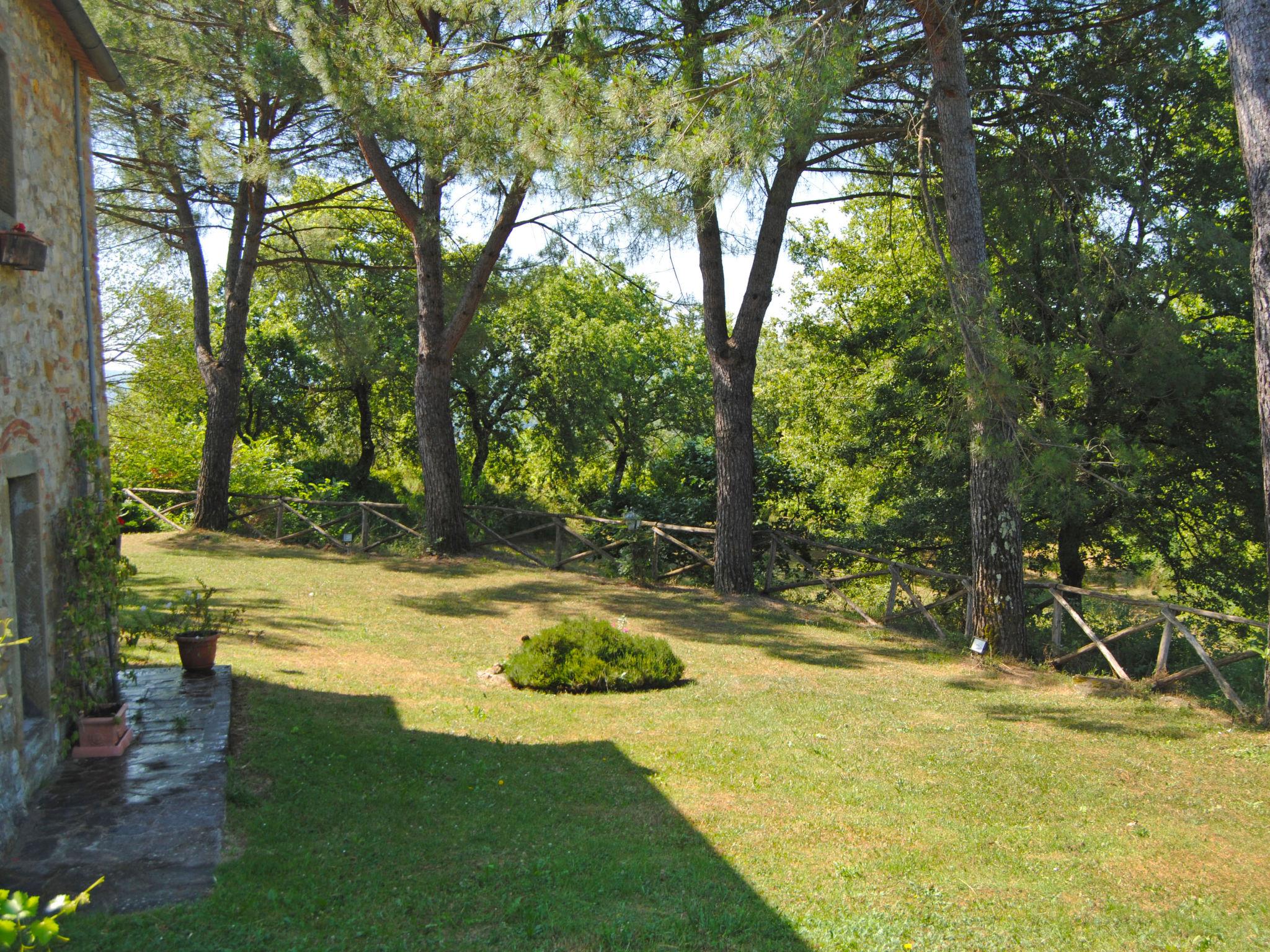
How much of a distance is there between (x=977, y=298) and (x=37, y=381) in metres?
6.52

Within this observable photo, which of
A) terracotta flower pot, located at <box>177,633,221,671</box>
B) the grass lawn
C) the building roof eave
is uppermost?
the building roof eave

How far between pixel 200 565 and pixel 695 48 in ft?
28.3

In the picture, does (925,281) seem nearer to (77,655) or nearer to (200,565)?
(200,565)

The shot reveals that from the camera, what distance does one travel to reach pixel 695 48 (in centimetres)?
915

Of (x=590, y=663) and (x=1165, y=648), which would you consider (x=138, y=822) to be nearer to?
(x=590, y=663)

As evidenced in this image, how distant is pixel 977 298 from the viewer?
7594 mm

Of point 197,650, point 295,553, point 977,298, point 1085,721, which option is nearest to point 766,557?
point 977,298

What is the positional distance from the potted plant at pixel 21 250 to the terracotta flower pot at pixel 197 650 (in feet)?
9.27

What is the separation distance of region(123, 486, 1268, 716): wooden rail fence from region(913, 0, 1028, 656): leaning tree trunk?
29 cm

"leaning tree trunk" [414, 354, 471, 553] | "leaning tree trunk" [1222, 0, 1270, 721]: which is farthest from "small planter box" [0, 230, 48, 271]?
"leaning tree trunk" [414, 354, 471, 553]

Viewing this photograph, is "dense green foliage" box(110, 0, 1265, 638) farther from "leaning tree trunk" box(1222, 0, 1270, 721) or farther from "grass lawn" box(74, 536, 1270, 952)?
"grass lawn" box(74, 536, 1270, 952)

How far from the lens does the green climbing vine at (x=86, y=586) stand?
4609 mm

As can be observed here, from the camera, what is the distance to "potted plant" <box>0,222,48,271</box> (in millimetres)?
3807

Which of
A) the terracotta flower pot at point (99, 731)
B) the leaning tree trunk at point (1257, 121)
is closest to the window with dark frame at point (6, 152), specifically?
the terracotta flower pot at point (99, 731)
